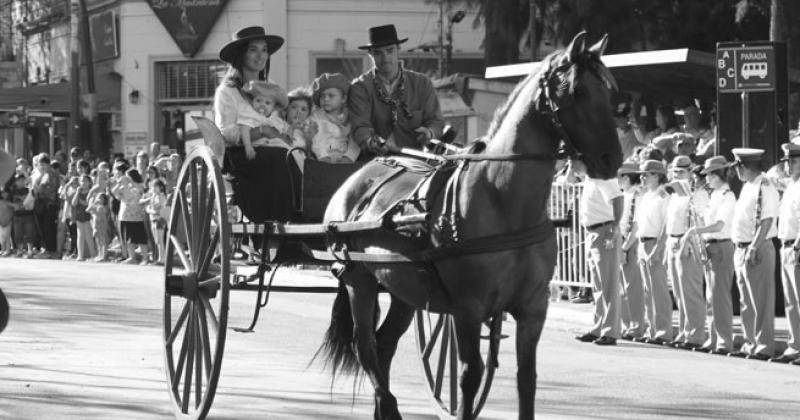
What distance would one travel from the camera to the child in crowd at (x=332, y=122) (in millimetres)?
10484

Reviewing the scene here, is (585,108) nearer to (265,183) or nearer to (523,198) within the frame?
(523,198)

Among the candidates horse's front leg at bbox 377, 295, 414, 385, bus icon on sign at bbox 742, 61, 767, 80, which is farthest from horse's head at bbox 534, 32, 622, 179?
bus icon on sign at bbox 742, 61, 767, 80

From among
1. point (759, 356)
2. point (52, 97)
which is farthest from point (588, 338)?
point (52, 97)

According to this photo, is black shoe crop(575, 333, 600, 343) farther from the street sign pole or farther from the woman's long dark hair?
the woman's long dark hair

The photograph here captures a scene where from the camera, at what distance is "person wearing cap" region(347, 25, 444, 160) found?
33.6 feet

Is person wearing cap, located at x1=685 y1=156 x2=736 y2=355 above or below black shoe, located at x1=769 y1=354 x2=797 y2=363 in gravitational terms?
above

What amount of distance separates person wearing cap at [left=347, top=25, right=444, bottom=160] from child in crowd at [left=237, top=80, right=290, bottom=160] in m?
0.63

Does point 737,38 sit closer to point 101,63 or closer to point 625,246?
point 625,246

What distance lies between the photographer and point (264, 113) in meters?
10.6

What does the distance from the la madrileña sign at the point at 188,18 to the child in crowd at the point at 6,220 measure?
12.4 meters

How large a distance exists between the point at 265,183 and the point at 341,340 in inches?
51.5

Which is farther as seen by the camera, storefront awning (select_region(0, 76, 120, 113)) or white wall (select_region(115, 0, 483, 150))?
white wall (select_region(115, 0, 483, 150))

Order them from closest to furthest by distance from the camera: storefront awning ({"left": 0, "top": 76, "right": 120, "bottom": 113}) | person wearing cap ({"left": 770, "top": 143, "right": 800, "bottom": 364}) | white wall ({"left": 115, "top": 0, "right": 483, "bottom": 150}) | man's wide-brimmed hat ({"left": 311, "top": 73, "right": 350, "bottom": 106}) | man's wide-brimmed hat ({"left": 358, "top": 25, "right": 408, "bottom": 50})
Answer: man's wide-brimmed hat ({"left": 358, "top": 25, "right": 408, "bottom": 50})
man's wide-brimmed hat ({"left": 311, "top": 73, "right": 350, "bottom": 106})
person wearing cap ({"left": 770, "top": 143, "right": 800, "bottom": 364})
storefront awning ({"left": 0, "top": 76, "right": 120, "bottom": 113})
white wall ({"left": 115, "top": 0, "right": 483, "bottom": 150})

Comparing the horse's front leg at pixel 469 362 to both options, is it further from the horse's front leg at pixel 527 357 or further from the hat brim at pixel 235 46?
the hat brim at pixel 235 46
